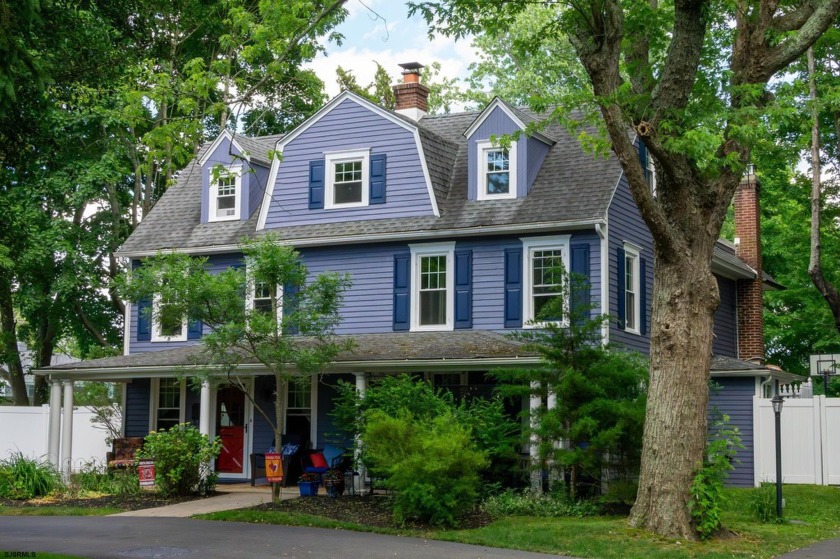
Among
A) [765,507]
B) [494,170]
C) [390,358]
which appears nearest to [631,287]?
[494,170]

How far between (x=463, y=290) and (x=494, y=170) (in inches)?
103

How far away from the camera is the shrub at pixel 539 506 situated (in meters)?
16.6

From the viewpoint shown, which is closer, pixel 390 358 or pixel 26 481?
pixel 390 358

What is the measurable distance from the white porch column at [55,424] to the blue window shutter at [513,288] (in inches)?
377

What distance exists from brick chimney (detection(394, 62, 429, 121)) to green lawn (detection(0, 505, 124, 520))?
11514 mm

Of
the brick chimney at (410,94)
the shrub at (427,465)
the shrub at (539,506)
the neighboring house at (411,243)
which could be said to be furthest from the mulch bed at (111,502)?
the brick chimney at (410,94)

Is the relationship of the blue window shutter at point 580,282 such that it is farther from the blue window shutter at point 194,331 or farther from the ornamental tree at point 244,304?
the blue window shutter at point 194,331

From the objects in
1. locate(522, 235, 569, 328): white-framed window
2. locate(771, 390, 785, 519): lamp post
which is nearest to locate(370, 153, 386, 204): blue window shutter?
locate(522, 235, 569, 328): white-framed window

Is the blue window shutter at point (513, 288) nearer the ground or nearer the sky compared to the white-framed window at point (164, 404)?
nearer the sky

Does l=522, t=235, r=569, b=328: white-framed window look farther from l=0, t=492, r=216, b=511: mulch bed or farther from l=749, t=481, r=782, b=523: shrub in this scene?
l=0, t=492, r=216, b=511: mulch bed

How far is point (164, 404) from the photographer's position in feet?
83.1

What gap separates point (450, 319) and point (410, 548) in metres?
8.60

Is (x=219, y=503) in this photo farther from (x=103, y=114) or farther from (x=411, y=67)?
(x=103, y=114)

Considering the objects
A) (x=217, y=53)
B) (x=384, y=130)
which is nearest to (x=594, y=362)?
(x=384, y=130)
